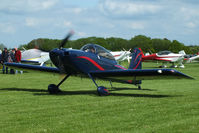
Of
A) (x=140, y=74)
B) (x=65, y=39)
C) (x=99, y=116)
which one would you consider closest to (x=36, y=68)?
(x=65, y=39)

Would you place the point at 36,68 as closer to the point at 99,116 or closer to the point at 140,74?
the point at 140,74

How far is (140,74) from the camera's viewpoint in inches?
437

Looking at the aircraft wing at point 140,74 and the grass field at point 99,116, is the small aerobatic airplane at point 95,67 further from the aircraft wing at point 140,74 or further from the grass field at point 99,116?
the grass field at point 99,116

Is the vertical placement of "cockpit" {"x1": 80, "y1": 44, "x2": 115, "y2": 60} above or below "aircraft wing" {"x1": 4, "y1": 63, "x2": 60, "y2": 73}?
above

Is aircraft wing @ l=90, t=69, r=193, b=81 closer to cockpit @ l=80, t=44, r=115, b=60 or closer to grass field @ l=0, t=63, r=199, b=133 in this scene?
cockpit @ l=80, t=44, r=115, b=60

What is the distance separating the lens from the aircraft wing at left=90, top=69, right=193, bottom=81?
10328mm

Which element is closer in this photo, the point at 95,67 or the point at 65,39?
the point at 65,39

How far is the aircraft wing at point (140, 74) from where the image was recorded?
33.9 ft

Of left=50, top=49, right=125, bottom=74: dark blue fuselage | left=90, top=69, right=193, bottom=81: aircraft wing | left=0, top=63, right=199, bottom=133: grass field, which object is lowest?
left=0, top=63, right=199, bottom=133: grass field

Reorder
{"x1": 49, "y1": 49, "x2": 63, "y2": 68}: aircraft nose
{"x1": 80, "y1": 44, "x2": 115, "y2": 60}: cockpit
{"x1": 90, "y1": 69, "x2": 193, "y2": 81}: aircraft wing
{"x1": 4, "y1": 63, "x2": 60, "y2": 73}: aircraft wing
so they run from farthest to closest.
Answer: {"x1": 4, "y1": 63, "x2": 60, "y2": 73}: aircraft wing < {"x1": 80, "y1": 44, "x2": 115, "y2": 60}: cockpit < {"x1": 49, "y1": 49, "x2": 63, "y2": 68}: aircraft nose < {"x1": 90, "y1": 69, "x2": 193, "y2": 81}: aircraft wing

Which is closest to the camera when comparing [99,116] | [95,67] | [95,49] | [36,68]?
[99,116]

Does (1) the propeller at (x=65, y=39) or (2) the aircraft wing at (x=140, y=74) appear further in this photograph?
(1) the propeller at (x=65, y=39)

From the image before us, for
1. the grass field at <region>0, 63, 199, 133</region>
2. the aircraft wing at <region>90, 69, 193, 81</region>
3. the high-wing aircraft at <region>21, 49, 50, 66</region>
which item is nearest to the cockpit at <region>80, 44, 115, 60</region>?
the aircraft wing at <region>90, 69, 193, 81</region>

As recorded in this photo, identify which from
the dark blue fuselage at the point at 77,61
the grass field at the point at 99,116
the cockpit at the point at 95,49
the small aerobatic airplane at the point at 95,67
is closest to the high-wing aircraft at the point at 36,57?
the small aerobatic airplane at the point at 95,67
